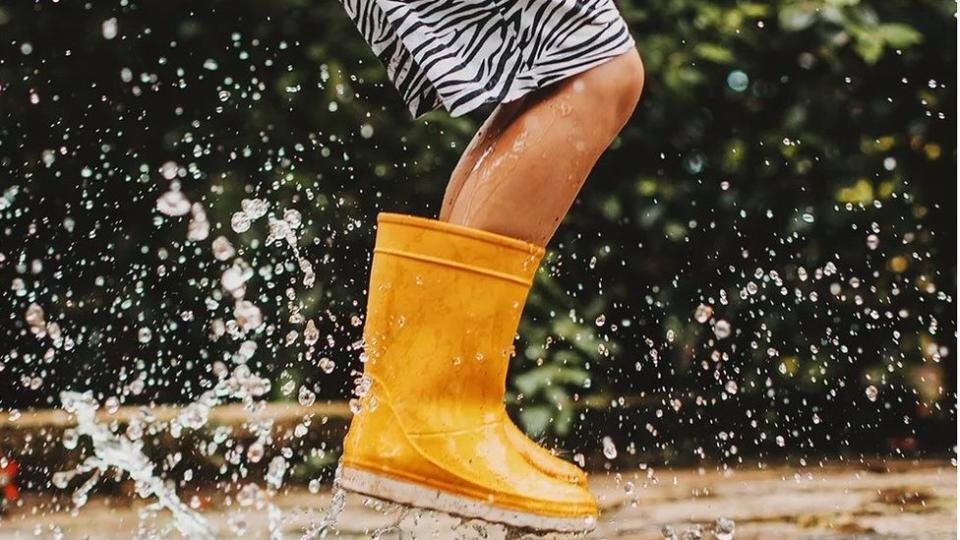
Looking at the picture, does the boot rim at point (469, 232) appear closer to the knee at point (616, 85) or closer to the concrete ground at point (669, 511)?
the knee at point (616, 85)

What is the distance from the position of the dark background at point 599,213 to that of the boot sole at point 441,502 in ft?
3.59

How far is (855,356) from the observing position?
99.5 inches

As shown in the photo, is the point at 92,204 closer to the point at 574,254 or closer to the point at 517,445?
the point at 574,254

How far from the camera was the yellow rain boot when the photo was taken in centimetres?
116

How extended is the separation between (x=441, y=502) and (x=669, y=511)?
→ 2.47ft

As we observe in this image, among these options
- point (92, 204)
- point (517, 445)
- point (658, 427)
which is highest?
point (517, 445)

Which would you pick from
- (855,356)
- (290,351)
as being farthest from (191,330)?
(855,356)

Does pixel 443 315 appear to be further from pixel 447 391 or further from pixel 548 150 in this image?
pixel 548 150

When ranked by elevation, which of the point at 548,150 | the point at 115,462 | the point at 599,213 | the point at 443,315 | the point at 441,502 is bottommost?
the point at 115,462

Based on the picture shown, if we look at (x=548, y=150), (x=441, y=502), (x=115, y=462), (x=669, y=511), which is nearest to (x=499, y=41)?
(x=548, y=150)

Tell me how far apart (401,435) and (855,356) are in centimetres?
161

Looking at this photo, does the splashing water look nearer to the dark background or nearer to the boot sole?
the dark background

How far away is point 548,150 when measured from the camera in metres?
1.16

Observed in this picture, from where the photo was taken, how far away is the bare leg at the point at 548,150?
3.80 feet
